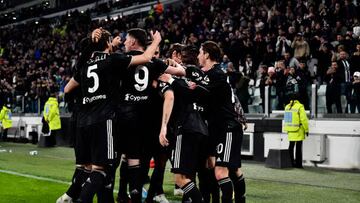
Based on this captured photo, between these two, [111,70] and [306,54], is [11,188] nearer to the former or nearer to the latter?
[111,70]

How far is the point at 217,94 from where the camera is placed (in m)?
6.63

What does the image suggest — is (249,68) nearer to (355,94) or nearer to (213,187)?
(355,94)

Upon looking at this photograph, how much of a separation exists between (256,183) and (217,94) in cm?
454

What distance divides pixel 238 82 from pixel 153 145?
8821 mm

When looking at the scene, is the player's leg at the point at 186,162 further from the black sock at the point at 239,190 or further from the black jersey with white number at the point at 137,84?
the black sock at the point at 239,190

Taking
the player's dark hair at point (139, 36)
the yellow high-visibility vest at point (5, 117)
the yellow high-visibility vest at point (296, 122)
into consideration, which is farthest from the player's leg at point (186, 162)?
the yellow high-visibility vest at point (5, 117)

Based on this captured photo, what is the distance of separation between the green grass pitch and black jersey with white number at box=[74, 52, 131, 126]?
Answer: 104 inches

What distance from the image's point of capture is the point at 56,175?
38.1ft

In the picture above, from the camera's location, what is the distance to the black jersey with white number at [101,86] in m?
6.04

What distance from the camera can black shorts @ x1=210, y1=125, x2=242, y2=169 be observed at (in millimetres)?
6664

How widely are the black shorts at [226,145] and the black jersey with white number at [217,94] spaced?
120 millimetres

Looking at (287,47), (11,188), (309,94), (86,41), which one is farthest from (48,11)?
(86,41)

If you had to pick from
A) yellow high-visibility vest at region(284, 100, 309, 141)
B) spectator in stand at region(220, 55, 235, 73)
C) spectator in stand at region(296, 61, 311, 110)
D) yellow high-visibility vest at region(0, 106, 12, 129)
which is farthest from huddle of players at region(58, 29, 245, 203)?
yellow high-visibility vest at region(0, 106, 12, 129)

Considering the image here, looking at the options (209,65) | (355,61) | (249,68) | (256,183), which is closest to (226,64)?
(249,68)
